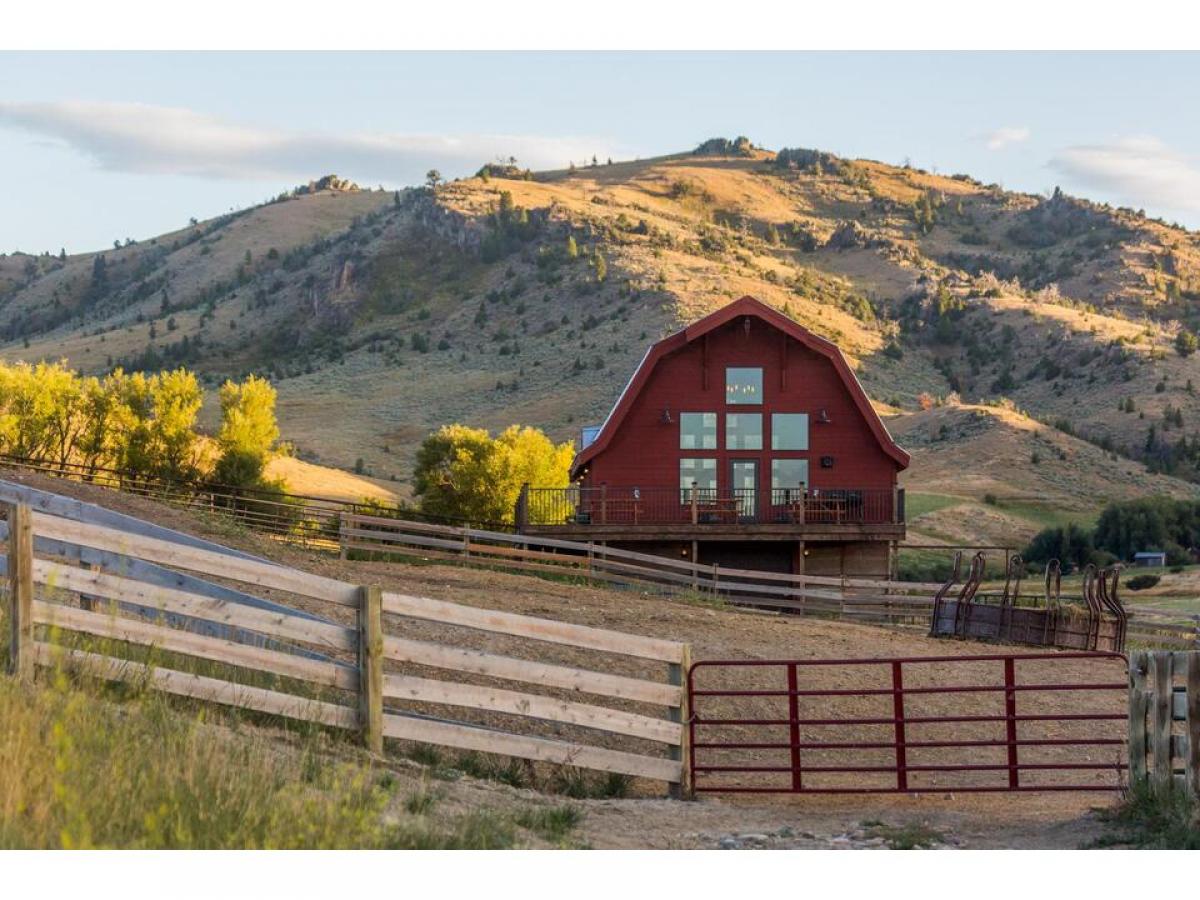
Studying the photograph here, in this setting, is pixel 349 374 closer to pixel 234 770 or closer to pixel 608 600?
pixel 608 600

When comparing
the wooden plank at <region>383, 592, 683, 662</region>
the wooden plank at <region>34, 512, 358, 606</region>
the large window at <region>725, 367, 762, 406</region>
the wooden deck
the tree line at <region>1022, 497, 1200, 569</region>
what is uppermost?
the large window at <region>725, 367, 762, 406</region>

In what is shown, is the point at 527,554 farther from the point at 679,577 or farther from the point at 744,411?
the point at 744,411

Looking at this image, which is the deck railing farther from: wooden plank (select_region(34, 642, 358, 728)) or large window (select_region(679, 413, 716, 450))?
wooden plank (select_region(34, 642, 358, 728))

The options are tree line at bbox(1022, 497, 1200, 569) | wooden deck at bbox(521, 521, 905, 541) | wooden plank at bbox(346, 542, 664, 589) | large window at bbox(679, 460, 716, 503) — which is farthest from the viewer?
tree line at bbox(1022, 497, 1200, 569)

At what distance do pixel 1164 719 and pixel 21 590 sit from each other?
29.9ft

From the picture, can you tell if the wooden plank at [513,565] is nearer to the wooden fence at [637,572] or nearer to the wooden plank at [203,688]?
the wooden fence at [637,572]

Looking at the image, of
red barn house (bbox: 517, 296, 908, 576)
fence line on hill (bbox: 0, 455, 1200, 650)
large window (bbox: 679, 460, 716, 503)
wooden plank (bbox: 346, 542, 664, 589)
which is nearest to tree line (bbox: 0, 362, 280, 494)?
fence line on hill (bbox: 0, 455, 1200, 650)

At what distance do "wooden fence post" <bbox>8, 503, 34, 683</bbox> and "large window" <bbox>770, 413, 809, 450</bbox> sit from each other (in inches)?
1370

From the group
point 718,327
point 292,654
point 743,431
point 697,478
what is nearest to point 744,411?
point 743,431

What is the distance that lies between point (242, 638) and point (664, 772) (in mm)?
5054

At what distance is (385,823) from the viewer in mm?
9648

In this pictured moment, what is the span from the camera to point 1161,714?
12.8 metres

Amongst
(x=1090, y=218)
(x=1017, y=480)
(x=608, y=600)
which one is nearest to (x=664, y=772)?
(x=608, y=600)

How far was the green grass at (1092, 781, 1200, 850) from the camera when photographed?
11697mm
